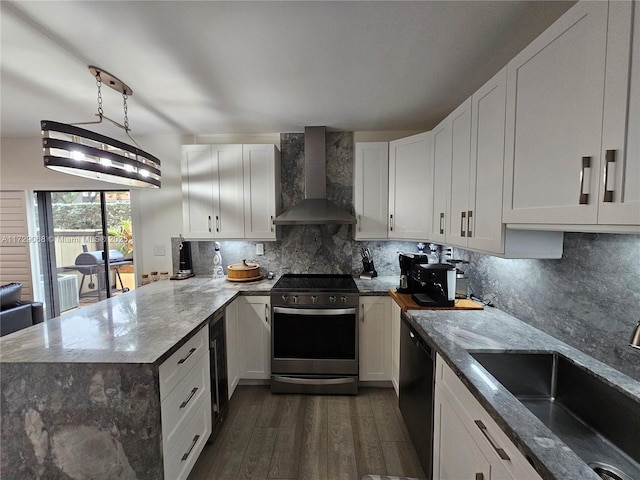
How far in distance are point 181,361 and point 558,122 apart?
6.72 feet

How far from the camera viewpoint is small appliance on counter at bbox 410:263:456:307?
6.17 feet

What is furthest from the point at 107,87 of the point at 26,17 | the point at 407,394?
the point at 407,394

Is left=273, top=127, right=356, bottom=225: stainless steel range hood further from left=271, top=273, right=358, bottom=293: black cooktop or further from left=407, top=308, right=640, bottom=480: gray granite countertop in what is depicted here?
left=407, top=308, right=640, bottom=480: gray granite countertop

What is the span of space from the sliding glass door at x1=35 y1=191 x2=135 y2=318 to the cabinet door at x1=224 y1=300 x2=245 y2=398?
5.39 feet

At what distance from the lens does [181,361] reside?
4.83 feet

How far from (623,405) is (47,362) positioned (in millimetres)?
2343

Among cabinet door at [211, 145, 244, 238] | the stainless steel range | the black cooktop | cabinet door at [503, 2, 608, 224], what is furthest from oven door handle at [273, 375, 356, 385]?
cabinet door at [503, 2, 608, 224]

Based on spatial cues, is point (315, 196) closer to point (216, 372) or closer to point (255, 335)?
point (255, 335)

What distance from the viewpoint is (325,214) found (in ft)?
8.52

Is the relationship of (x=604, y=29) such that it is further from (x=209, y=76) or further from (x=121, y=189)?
(x=121, y=189)

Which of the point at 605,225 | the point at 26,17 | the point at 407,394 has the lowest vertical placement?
the point at 407,394

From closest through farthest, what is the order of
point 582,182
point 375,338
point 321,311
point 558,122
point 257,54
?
point 582,182 < point 558,122 < point 257,54 < point 321,311 < point 375,338

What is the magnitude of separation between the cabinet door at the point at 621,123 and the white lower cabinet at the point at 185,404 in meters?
1.84

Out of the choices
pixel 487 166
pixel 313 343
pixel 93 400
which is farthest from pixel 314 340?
pixel 487 166
